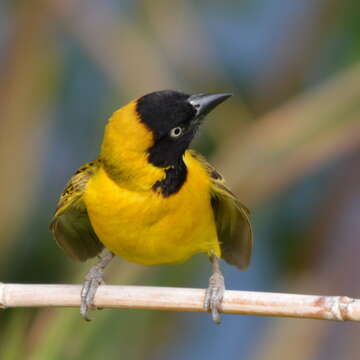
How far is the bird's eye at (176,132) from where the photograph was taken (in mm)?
2451

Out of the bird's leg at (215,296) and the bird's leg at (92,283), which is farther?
the bird's leg at (92,283)

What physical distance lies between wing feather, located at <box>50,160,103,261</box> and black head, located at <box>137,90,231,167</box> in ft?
0.88

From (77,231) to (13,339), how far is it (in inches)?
33.4

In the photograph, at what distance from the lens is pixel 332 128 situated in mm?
2756

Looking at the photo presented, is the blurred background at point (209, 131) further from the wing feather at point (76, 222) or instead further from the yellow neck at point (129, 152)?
the yellow neck at point (129, 152)

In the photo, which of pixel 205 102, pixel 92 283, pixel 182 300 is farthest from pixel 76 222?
pixel 182 300

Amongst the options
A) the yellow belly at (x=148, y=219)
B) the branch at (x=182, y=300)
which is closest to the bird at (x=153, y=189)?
the yellow belly at (x=148, y=219)

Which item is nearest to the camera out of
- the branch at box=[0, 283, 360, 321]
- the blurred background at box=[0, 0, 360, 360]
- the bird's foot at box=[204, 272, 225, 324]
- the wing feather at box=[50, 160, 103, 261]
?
the branch at box=[0, 283, 360, 321]

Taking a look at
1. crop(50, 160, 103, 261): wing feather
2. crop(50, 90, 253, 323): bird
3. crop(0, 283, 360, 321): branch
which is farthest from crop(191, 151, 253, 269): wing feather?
crop(0, 283, 360, 321): branch

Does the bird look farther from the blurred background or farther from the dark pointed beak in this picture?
the blurred background

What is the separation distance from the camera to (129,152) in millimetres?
2428

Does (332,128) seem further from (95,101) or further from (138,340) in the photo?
(95,101)

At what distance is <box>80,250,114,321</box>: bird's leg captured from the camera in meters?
2.40

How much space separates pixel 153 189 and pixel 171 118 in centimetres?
22
